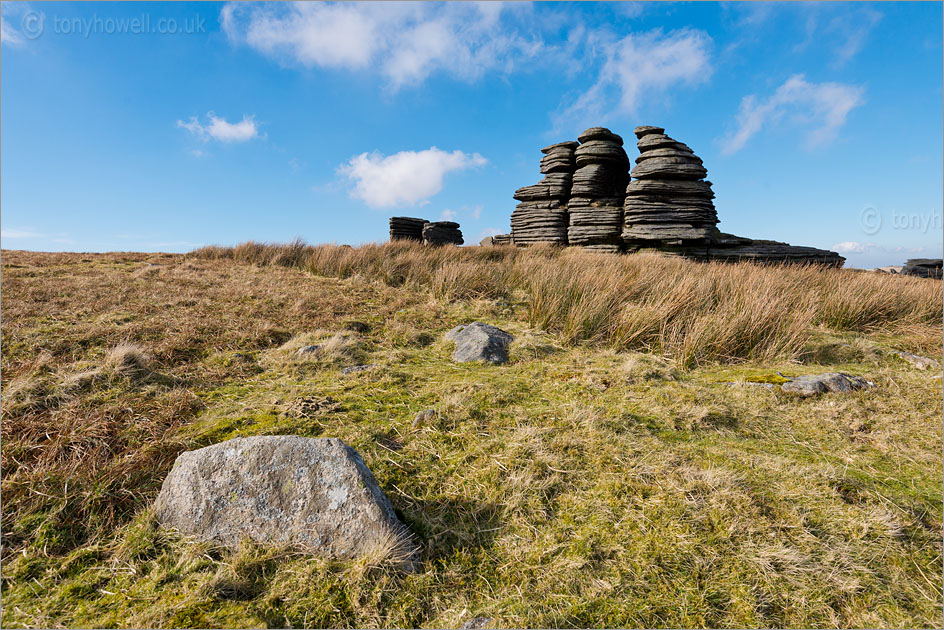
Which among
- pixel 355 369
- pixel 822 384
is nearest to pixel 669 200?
pixel 822 384

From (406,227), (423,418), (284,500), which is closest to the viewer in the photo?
(284,500)

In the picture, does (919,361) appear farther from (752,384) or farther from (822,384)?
(752,384)

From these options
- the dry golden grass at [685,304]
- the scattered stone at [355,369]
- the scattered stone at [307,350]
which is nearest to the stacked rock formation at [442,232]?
the dry golden grass at [685,304]

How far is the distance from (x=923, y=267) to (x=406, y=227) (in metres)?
23.4

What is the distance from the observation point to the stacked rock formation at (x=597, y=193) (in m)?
15.3

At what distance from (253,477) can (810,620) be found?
239 cm

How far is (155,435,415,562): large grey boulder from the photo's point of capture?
1677 mm

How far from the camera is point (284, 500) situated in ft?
5.77

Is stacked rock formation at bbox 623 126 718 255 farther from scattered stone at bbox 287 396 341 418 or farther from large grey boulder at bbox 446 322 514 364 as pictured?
scattered stone at bbox 287 396 341 418

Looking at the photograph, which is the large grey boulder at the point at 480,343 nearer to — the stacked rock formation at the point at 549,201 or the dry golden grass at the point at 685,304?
the dry golden grass at the point at 685,304

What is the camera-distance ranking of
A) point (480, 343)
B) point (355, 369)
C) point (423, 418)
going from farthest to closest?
point (480, 343) → point (355, 369) → point (423, 418)

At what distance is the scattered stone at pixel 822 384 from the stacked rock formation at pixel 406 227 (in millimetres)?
16467

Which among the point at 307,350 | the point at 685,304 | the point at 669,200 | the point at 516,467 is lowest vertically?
the point at 516,467

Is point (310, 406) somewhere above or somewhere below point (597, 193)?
below
